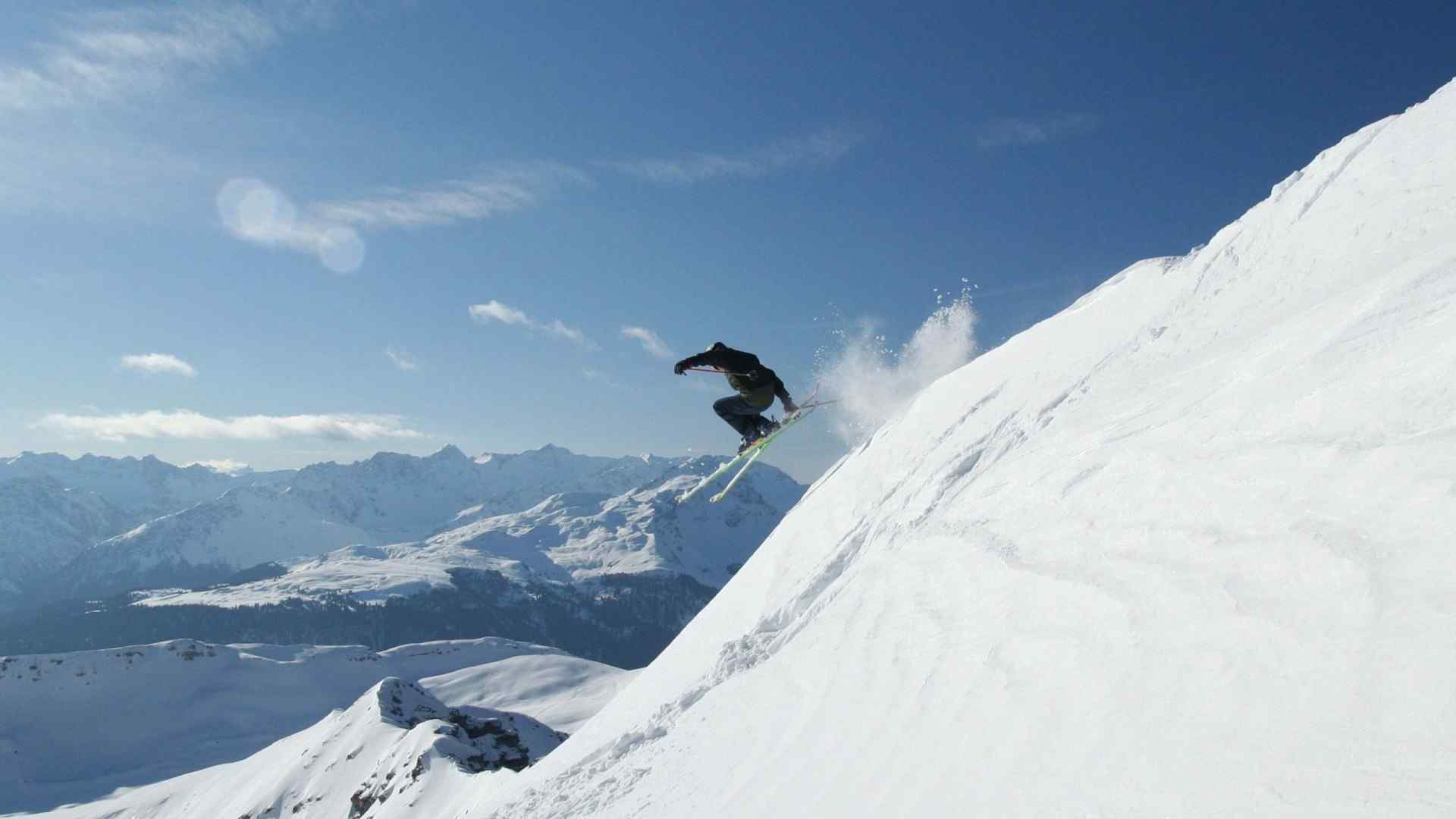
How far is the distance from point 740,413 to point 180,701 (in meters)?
170

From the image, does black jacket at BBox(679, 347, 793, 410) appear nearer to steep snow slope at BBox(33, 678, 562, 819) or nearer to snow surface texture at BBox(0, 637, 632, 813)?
steep snow slope at BBox(33, 678, 562, 819)

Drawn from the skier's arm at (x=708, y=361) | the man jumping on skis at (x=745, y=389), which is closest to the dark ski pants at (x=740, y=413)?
the man jumping on skis at (x=745, y=389)

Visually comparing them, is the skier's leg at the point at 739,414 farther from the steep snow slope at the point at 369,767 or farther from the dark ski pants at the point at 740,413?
the steep snow slope at the point at 369,767

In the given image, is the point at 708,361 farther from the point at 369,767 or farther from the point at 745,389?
the point at 369,767

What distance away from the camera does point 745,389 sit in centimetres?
1855

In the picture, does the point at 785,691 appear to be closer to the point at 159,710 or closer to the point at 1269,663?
the point at 1269,663

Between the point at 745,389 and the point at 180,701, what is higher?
the point at 745,389

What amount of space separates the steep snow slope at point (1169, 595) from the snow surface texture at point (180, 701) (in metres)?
108

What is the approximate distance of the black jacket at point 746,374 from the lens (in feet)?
56.6

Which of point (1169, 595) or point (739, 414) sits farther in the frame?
point (739, 414)

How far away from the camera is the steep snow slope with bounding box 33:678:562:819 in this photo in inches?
1740

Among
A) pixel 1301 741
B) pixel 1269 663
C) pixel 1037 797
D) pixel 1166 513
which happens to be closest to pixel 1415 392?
pixel 1166 513

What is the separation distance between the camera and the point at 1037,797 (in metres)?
4.51

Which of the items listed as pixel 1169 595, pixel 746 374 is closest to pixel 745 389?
pixel 746 374
